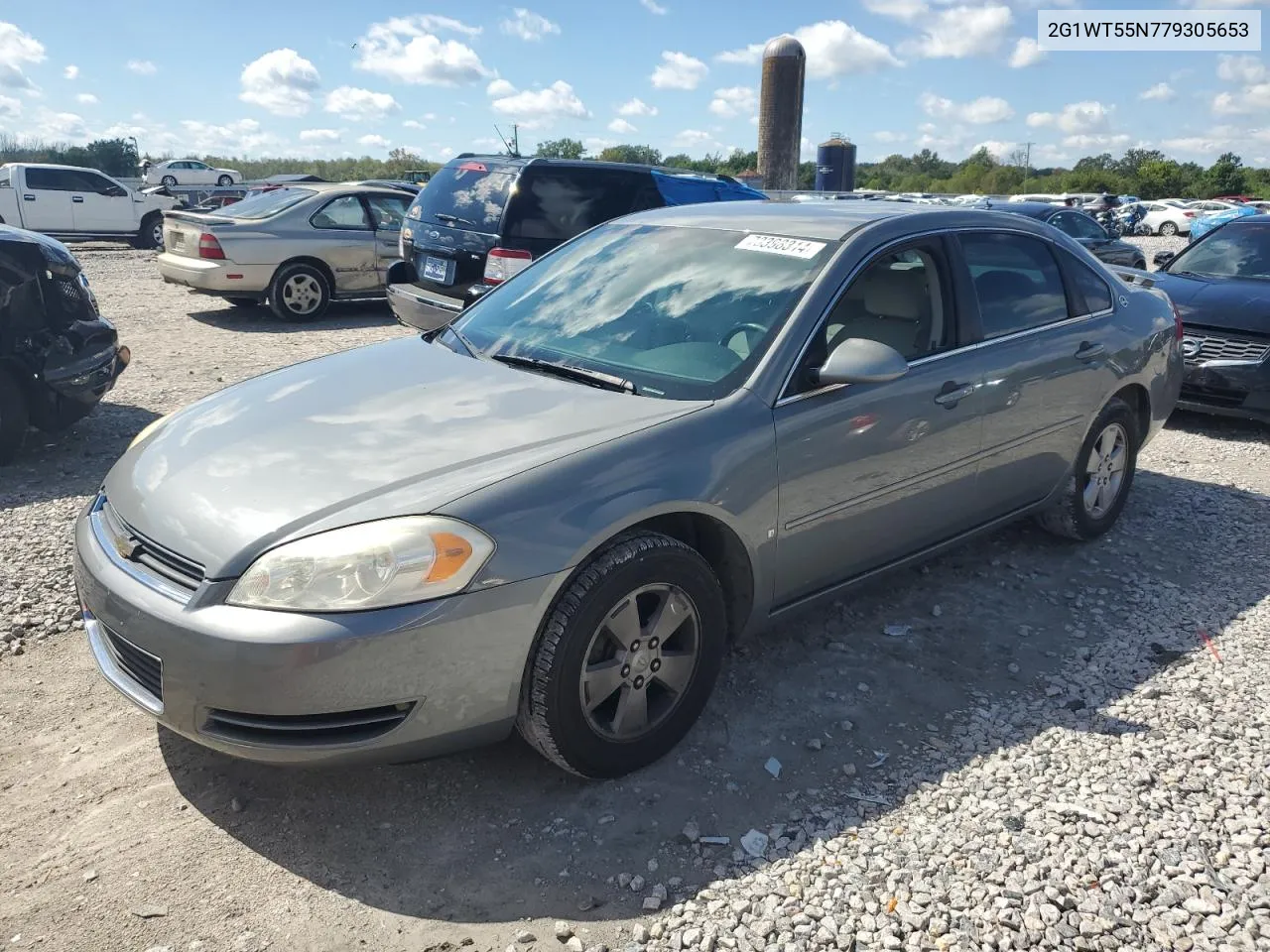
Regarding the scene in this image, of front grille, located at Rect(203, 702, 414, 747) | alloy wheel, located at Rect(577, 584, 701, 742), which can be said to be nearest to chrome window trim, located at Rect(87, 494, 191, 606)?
front grille, located at Rect(203, 702, 414, 747)

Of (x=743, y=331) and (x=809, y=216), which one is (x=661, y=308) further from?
(x=809, y=216)

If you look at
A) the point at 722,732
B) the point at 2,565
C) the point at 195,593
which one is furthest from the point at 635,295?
the point at 2,565

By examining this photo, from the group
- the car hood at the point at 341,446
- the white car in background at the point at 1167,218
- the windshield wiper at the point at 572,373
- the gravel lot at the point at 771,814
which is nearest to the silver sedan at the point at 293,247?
the gravel lot at the point at 771,814

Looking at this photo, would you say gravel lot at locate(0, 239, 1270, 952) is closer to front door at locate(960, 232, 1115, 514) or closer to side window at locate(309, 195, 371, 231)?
front door at locate(960, 232, 1115, 514)

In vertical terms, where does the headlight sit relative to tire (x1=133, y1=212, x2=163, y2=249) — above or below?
below

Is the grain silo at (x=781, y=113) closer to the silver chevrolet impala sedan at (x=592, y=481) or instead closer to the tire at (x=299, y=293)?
the tire at (x=299, y=293)

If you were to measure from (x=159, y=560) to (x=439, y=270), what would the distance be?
603 centimetres

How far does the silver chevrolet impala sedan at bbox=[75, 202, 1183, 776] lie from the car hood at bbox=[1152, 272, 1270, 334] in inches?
139

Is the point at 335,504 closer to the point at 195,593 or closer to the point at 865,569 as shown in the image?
the point at 195,593

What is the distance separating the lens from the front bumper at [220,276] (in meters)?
10.8

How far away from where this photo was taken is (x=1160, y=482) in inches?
239

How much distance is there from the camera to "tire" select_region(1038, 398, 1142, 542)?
4.71 metres

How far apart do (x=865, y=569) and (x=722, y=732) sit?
35.0 inches

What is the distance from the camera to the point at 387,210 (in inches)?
471
